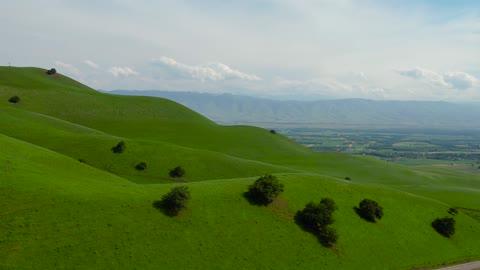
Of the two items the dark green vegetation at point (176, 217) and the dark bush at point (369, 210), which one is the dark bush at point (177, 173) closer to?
the dark green vegetation at point (176, 217)

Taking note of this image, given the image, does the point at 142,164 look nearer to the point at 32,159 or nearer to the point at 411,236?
the point at 32,159

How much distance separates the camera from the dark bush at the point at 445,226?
67.0m

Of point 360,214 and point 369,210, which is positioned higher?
point 369,210

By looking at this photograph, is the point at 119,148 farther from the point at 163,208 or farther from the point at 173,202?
the point at 173,202

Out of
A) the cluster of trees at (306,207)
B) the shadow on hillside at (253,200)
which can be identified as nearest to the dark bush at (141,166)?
the cluster of trees at (306,207)

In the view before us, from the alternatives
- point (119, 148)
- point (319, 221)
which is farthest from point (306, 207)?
point (119, 148)

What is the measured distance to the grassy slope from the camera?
3922 cm

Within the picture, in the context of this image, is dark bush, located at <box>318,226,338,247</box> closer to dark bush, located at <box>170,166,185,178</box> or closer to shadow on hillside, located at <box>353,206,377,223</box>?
shadow on hillside, located at <box>353,206,377,223</box>

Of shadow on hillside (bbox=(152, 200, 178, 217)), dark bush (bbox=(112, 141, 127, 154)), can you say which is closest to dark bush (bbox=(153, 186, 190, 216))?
shadow on hillside (bbox=(152, 200, 178, 217))

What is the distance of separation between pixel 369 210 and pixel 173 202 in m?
35.7

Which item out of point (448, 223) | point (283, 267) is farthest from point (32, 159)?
point (448, 223)

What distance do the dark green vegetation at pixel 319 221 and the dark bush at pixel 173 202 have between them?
62.3ft

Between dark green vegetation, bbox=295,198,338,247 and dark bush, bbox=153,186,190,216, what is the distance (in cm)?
1899

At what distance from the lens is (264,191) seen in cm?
5600
